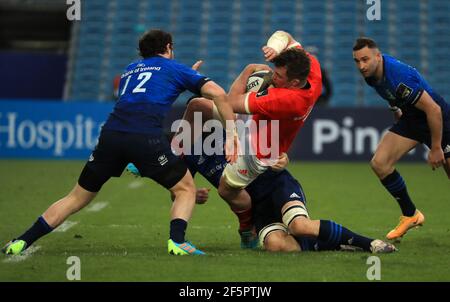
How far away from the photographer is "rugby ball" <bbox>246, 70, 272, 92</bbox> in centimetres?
812

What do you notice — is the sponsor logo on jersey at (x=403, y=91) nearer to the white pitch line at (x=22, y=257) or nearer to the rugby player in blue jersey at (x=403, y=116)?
the rugby player in blue jersey at (x=403, y=116)

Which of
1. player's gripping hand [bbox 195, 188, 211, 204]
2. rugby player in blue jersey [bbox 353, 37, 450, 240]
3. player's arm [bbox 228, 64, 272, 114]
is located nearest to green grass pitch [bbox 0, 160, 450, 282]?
player's gripping hand [bbox 195, 188, 211, 204]

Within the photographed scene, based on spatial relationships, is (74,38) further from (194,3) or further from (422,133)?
(422,133)

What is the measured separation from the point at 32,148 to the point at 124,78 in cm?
1298

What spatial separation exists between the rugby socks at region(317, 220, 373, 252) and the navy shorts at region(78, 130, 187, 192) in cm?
130

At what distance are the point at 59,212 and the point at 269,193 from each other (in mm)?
1950

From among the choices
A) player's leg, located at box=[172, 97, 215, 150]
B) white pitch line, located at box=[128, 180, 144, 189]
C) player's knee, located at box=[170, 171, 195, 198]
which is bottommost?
white pitch line, located at box=[128, 180, 144, 189]

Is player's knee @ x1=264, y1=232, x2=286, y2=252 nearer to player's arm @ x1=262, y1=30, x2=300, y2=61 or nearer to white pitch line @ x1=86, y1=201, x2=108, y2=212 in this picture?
player's arm @ x1=262, y1=30, x2=300, y2=61

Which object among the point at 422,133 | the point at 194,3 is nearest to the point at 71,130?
the point at 194,3

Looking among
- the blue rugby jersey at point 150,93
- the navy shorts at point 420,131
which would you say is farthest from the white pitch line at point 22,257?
the navy shorts at point 420,131

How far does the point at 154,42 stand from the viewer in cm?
787

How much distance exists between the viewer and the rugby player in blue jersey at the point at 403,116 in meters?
8.74

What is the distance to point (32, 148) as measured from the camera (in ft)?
66.8

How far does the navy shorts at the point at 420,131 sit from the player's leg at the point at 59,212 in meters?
3.39
